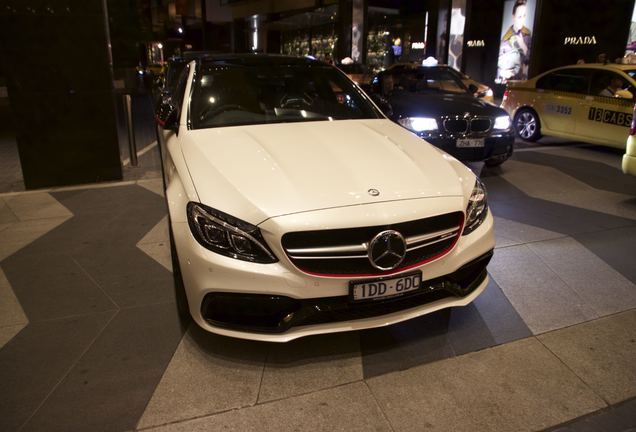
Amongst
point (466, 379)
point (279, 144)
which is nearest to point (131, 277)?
point (279, 144)

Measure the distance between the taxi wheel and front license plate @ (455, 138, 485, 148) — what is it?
3650 mm

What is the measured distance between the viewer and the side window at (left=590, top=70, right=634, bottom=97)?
26.1 feet

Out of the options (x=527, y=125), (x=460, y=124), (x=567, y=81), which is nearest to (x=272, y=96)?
(x=460, y=124)

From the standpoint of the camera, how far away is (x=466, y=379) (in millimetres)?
2639

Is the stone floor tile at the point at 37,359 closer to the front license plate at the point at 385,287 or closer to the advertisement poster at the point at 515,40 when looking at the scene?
the front license plate at the point at 385,287

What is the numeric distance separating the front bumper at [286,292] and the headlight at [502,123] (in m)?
4.07

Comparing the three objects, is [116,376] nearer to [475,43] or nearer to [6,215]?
[6,215]

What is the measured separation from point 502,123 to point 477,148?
51cm

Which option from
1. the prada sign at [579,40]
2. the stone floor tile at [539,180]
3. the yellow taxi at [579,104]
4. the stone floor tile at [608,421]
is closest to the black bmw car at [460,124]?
the stone floor tile at [539,180]

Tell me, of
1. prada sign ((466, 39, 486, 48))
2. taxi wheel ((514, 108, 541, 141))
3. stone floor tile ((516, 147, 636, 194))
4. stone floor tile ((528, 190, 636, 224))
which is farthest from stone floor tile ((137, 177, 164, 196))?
prada sign ((466, 39, 486, 48))

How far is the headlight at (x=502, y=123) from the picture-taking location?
6.34m

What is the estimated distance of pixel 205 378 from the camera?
2.63 metres

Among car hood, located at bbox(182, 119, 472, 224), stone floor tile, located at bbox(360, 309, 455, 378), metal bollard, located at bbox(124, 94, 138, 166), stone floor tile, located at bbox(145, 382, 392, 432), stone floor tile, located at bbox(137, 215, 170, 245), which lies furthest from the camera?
metal bollard, located at bbox(124, 94, 138, 166)

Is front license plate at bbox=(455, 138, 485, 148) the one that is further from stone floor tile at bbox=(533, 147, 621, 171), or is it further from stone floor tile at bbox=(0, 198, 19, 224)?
stone floor tile at bbox=(0, 198, 19, 224)
